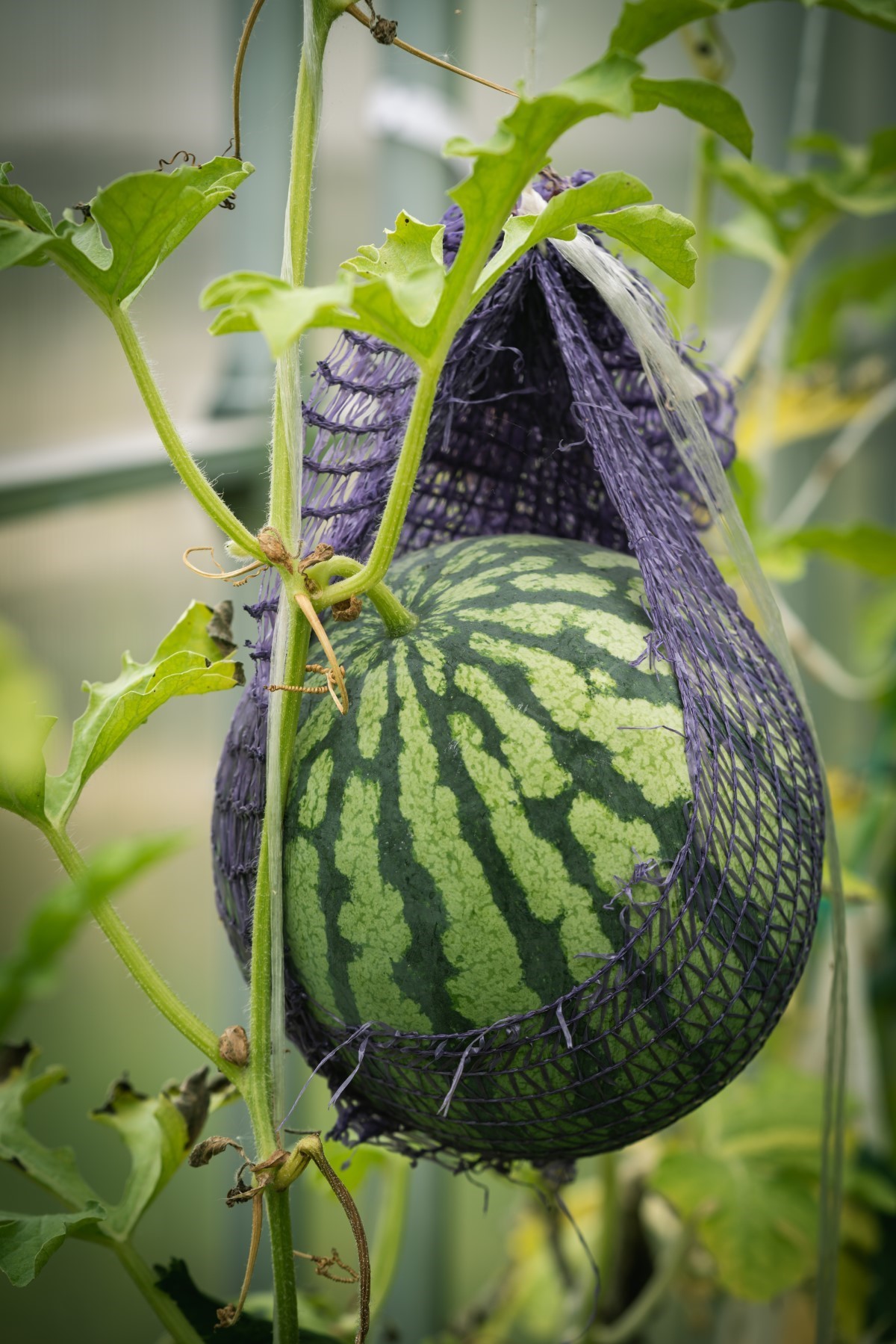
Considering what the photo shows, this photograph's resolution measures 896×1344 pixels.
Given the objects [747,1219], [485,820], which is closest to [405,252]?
[485,820]

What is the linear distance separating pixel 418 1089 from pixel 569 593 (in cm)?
29

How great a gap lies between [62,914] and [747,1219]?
1005 millimetres

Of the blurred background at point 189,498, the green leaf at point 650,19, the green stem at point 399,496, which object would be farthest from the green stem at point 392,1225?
the green leaf at point 650,19

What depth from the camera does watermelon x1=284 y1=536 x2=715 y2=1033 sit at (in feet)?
1.81

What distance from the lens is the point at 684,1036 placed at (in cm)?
58

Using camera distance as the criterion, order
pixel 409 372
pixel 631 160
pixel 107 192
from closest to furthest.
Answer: pixel 107 192 → pixel 409 372 → pixel 631 160

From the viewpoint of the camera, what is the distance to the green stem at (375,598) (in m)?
0.57

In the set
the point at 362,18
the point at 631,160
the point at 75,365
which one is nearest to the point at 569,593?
the point at 362,18

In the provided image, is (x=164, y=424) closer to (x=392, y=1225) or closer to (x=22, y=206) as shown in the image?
(x=22, y=206)

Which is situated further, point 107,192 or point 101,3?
point 101,3

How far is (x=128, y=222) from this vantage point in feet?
1.81

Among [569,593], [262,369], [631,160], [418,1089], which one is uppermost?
[631,160]

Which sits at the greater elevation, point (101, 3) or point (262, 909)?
point (101, 3)

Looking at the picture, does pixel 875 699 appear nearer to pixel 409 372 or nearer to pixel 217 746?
pixel 217 746
